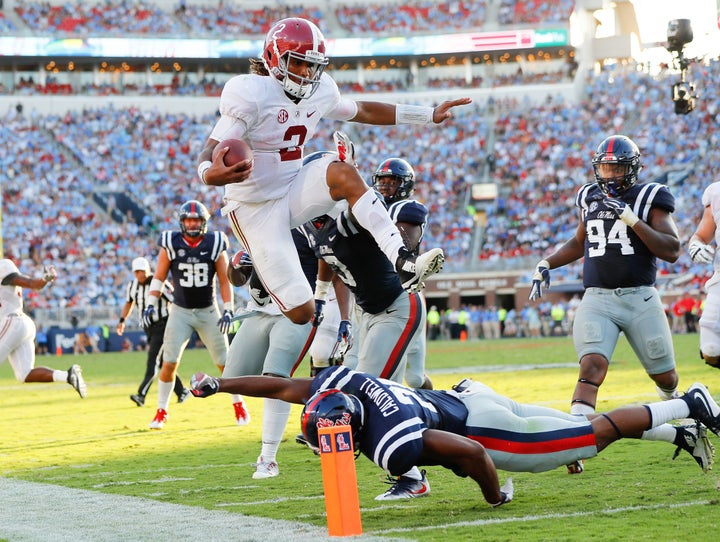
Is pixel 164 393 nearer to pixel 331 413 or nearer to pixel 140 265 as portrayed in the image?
pixel 140 265

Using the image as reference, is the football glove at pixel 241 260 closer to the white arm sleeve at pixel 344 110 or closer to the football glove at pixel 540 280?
the white arm sleeve at pixel 344 110

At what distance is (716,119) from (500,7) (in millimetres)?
14821

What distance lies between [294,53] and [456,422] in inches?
82.6

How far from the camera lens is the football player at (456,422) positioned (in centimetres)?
433

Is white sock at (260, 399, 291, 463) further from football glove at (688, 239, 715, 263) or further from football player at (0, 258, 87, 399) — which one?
football player at (0, 258, 87, 399)

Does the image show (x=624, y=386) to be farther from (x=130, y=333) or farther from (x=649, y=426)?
(x=130, y=333)

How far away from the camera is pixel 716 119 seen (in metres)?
34.5

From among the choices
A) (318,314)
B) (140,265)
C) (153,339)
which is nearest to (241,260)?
(318,314)

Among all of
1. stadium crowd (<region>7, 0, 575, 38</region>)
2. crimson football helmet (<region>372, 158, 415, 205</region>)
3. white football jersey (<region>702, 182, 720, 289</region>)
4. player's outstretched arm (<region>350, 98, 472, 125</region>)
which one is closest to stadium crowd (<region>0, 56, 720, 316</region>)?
stadium crowd (<region>7, 0, 575, 38</region>)

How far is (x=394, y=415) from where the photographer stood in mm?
Result: 4363

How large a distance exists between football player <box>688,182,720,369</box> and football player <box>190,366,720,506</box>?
2321 mm

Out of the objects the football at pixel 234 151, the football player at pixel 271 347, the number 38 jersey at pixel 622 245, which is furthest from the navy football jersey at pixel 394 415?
the number 38 jersey at pixel 622 245

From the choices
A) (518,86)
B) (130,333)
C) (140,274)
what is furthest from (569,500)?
(518,86)

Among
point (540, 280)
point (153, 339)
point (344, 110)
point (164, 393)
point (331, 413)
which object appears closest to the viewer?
point (331, 413)
